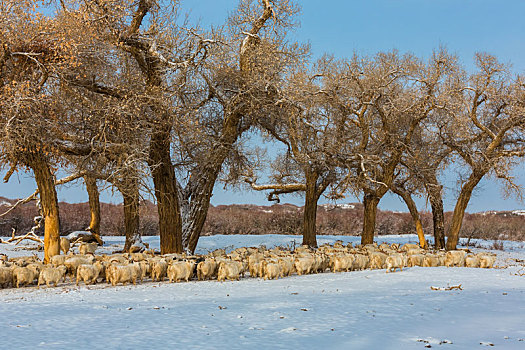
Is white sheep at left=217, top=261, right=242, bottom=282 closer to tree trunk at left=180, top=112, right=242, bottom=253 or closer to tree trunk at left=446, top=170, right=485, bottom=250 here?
tree trunk at left=180, top=112, right=242, bottom=253

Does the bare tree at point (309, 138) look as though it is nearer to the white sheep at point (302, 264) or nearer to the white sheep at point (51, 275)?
the white sheep at point (302, 264)

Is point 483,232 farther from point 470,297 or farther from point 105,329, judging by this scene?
point 105,329

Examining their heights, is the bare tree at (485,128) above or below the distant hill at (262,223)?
above

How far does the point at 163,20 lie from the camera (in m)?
16.1

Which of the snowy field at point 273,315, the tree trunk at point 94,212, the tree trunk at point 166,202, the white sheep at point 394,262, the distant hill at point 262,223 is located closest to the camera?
the snowy field at point 273,315

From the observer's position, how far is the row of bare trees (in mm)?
13789

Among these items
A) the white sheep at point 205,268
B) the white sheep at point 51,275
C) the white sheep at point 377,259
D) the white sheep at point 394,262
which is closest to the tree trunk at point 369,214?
the white sheep at point 377,259

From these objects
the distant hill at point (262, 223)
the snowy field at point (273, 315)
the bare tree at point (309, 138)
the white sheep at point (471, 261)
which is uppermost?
the bare tree at point (309, 138)

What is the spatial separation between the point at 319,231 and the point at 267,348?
3089cm

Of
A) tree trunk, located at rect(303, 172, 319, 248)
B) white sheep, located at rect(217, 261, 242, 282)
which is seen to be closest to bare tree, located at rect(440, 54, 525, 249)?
tree trunk, located at rect(303, 172, 319, 248)

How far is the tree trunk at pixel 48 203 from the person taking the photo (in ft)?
46.3

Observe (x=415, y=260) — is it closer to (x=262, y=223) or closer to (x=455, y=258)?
(x=455, y=258)

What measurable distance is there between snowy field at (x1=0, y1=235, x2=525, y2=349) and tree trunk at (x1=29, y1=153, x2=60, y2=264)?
351cm

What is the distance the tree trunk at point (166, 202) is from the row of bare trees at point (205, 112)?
1.8 inches
